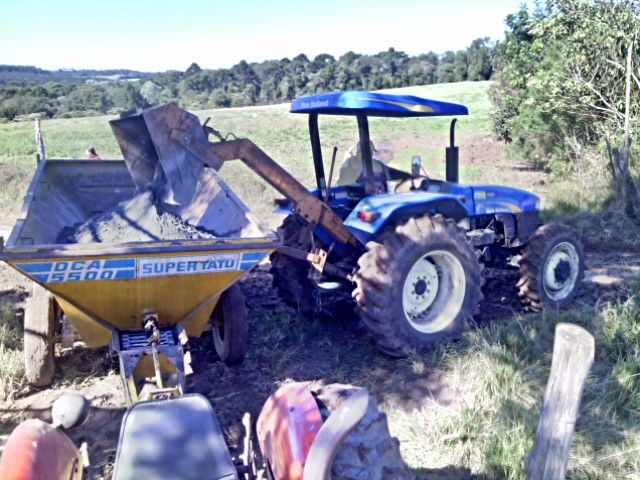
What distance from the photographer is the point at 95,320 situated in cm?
426

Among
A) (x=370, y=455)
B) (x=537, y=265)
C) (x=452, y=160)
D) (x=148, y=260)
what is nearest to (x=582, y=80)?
(x=452, y=160)

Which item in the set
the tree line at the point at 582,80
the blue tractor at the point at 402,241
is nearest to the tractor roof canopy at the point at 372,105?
the blue tractor at the point at 402,241

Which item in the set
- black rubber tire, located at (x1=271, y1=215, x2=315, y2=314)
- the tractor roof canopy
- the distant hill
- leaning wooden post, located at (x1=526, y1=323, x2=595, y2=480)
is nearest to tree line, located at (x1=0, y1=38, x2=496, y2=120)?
the distant hill

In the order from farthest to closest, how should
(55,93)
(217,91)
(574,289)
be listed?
(217,91)
(55,93)
(574,289)

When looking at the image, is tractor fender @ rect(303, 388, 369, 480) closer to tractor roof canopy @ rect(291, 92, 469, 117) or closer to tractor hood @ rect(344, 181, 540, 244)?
tractor hood @ rect(344, 181, 540, 244)

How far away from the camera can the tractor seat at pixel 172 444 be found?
→ 2.30m

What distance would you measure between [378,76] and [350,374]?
1394 inches

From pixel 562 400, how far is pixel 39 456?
223cm

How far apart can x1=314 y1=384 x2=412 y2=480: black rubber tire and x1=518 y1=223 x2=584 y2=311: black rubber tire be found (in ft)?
12.3

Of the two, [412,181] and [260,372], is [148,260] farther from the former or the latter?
[412,181]

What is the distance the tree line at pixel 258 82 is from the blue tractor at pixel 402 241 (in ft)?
76.0

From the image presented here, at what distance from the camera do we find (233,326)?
4945 mm

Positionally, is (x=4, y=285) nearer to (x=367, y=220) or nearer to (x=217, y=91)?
(x=367, y=220)

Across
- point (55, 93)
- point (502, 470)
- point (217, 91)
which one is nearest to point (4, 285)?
point (502, 470)
